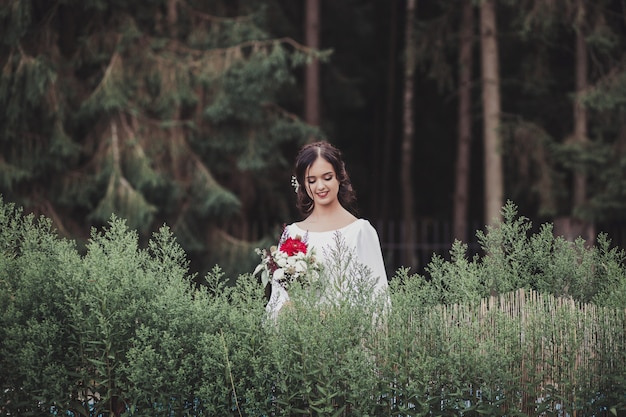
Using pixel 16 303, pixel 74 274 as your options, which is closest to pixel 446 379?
pixel 74 274

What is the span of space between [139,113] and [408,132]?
598cm

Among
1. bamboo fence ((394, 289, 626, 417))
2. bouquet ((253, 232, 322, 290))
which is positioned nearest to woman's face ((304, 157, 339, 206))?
bouquet ((253, 232, 322, 290))

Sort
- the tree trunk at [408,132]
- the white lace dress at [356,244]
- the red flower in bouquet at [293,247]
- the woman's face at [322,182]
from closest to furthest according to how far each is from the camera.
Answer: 1. the red flower in bouquet at [293,247]
2. the white lace dress at [356,244]
3. the woman's face at [322,182]
4. the tree trunk at [408,132]

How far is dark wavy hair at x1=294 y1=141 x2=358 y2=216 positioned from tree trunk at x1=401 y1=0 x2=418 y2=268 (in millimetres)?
10089

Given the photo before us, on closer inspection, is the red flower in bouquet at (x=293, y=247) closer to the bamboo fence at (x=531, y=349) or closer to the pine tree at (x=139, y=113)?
the bamboo fence at (x=531, y=349)

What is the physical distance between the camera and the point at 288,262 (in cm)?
525

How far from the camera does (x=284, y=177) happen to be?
56.7 feet

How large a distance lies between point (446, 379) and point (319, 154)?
1.94 m

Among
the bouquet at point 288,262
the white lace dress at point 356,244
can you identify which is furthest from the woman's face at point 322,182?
the bouquet at point 288,262

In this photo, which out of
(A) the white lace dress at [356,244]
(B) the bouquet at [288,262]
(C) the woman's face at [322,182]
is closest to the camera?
(B) the bouquet at [288,262]

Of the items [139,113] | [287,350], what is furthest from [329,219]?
[139,113]

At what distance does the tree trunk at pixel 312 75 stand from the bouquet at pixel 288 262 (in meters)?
10.4

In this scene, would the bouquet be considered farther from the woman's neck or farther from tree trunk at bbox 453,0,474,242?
tree trunk at bbox 453,0,474,242

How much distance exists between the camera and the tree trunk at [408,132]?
16.5 m
